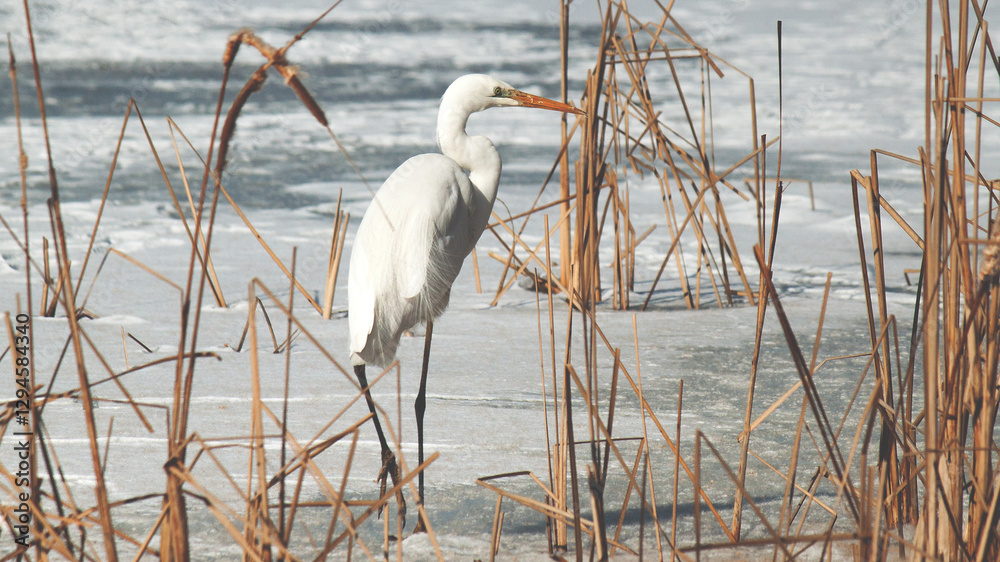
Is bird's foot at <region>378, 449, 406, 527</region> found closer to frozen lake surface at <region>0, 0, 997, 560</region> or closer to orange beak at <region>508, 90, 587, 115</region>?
frozen lake surface at <region>0, 0, 997, 560</region>

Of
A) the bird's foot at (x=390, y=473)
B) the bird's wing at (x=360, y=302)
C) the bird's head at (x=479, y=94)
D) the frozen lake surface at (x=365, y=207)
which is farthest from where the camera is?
the bird's head at (x=479, y=94)

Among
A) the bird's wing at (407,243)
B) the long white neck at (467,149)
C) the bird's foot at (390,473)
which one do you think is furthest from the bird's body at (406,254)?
the bird's foot at (390,473)

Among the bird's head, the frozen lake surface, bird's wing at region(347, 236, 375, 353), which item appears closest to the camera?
bird's wing at region(347, 236, 375, 353)

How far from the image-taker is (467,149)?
221 centimetres

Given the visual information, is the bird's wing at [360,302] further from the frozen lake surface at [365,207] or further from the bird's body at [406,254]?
the frozen lake surface at [365,207]

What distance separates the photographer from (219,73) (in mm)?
8406

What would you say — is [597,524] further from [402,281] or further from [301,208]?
[301,208]

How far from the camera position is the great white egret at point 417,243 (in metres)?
1.93

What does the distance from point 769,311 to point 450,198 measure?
1.52 meters

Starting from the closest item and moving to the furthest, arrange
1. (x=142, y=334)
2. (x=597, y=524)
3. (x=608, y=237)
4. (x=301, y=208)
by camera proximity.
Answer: (x=597, y=524), (x=142, y=334), (x=608, y=237), (x=301, y=208)

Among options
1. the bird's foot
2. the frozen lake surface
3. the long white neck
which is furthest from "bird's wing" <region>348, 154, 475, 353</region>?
the frozen lake surface

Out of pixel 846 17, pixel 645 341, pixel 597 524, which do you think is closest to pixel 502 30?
pixel 846 17

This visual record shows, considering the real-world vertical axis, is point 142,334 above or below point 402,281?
below

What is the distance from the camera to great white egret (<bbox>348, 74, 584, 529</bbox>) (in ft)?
6.32
